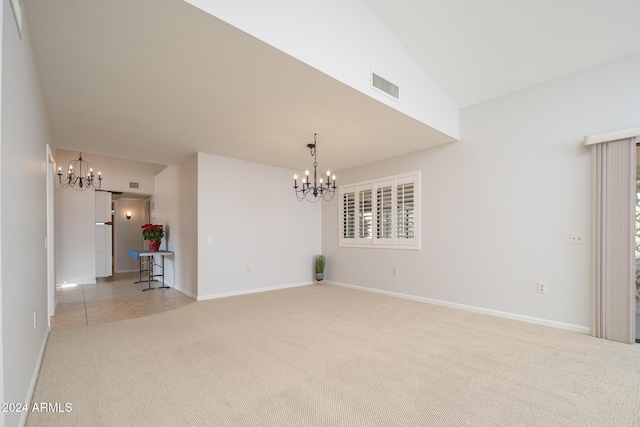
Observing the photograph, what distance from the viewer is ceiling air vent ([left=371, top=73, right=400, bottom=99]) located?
3374mm

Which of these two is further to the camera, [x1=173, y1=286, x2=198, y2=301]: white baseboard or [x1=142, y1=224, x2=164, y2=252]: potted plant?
[x1=142, y1=224, x2=164, y2=252]: potted plant

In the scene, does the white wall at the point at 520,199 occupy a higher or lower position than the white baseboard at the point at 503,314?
higher

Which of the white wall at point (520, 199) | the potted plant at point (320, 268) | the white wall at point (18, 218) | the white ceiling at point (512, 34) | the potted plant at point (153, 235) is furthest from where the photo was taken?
the potted plant at point (320, 268)

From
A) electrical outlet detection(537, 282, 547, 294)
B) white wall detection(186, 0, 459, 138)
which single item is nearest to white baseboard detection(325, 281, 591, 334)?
electrical outlet detection(537, 282, 547, 294)

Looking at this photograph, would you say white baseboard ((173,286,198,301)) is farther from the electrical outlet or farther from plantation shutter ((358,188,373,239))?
the electrical outlet

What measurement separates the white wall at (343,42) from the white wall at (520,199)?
3.07ft

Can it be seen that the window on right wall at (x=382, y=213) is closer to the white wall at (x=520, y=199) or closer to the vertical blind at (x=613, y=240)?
the white wall at (x=520, y=199)

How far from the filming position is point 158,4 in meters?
2.00

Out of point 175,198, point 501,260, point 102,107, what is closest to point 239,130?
point 102,107

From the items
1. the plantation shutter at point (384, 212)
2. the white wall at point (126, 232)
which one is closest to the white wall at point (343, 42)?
Answer: the plantation shutter at point (384, 212)

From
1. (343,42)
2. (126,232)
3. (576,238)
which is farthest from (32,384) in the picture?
(126,232)

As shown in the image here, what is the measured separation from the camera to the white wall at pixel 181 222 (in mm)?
5656

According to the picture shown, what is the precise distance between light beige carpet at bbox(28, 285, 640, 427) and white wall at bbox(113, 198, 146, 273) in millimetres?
6975

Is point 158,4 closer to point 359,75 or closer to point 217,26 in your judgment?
point 217,26
